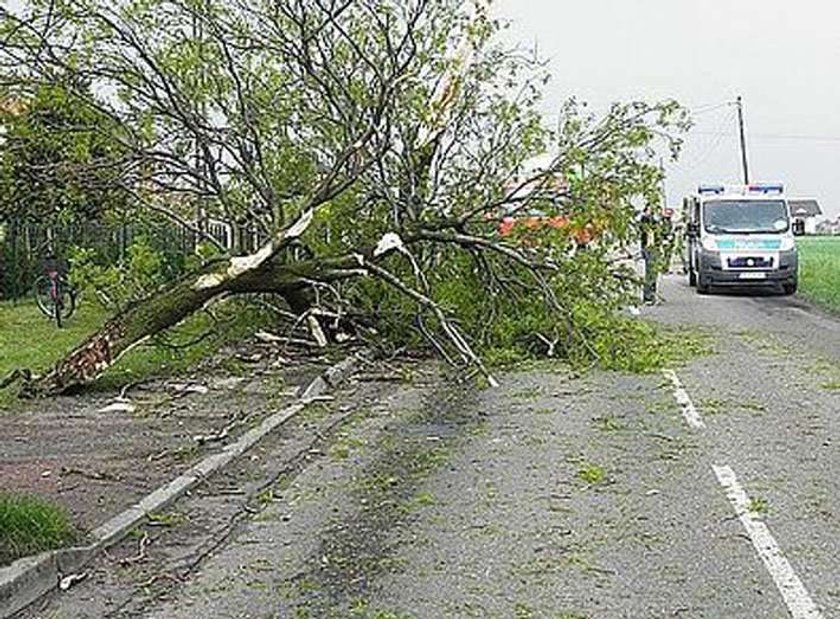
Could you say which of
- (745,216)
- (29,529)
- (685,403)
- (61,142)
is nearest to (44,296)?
(61,142)

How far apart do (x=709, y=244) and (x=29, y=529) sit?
27.3 metres

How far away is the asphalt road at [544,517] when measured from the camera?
735cm

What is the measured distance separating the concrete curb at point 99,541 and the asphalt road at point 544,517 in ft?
0.55

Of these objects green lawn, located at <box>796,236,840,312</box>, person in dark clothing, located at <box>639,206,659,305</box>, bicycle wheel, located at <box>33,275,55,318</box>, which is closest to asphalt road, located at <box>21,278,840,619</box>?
person in dark clothing, located at <box>639,206,659,305</box>

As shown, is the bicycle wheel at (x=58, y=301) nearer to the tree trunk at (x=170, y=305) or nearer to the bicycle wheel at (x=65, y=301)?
the bicycle wheel at (x=65, y=301)

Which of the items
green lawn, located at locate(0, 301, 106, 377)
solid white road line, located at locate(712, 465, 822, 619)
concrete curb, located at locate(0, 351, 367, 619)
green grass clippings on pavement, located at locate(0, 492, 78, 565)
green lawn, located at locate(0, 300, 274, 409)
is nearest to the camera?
solid white road line, located at locate(712, 465, 822, 619)

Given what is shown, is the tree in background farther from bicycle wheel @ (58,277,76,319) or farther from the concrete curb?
the concrete curb

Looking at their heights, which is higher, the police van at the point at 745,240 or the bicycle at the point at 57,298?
the bicycle at the point at 57,298

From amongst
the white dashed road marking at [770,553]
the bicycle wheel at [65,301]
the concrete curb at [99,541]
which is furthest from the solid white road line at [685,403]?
the bicycle wheel at [65,301]

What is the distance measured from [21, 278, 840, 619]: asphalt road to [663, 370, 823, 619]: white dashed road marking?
0.02 meters

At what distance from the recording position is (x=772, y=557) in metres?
8.06

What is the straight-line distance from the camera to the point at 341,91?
17.8 meters

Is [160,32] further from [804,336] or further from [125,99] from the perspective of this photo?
[804,336]

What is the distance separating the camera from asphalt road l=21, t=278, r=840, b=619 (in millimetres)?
7352
